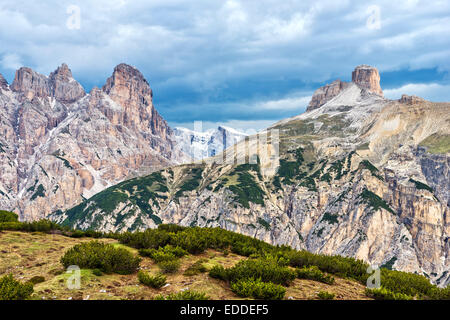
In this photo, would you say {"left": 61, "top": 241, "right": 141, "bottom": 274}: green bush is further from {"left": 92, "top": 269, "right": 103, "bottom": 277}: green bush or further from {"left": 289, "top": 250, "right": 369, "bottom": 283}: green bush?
{"left": 289, "top": 250, "right": 369, "bottom": 283}: green bush

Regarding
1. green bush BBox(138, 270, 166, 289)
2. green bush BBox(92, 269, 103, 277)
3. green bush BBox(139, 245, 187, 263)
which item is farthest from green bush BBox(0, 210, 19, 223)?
green bush BBox(138, 270, 166, 289)

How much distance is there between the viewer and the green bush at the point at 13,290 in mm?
12172

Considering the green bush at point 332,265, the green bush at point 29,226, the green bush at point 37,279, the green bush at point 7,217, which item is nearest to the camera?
the green bush at point 37,279

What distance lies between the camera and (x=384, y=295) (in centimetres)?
1534

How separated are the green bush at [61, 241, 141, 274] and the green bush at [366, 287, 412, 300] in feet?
37.3

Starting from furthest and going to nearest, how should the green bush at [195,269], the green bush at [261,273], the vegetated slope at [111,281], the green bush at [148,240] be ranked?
the green bush at [148,240], the green bush at [195,269], the green bush at [261,273], the vegetated slope at [111,281]

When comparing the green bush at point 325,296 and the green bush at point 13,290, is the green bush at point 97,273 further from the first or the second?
the green bush at point 325,296

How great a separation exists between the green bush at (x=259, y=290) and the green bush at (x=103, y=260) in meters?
5.83

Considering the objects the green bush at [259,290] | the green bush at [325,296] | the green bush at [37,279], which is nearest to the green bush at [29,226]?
the green bush at [37,279]

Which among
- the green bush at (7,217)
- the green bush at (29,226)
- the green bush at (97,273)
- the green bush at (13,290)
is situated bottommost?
the green bush at (97,273)
